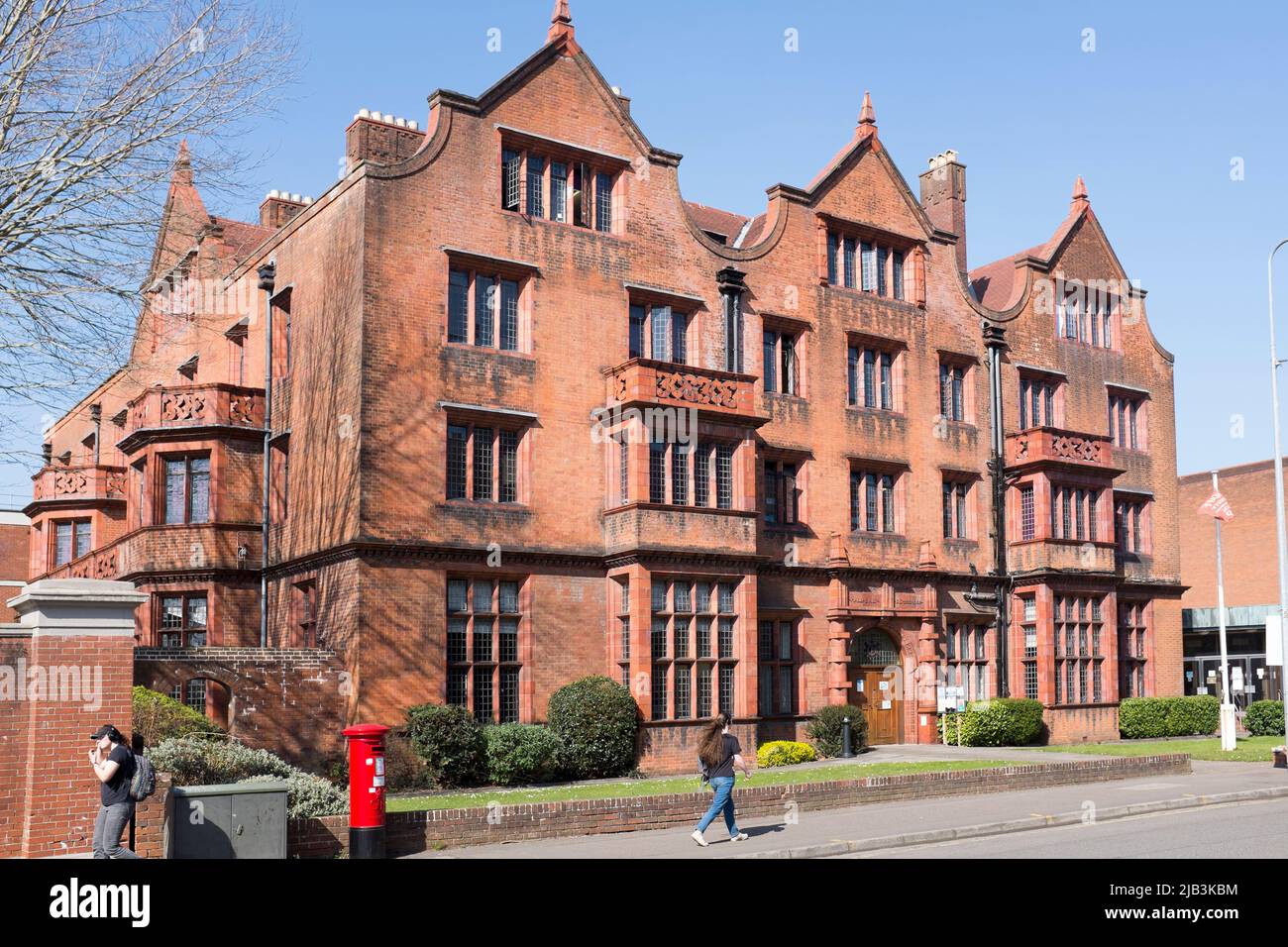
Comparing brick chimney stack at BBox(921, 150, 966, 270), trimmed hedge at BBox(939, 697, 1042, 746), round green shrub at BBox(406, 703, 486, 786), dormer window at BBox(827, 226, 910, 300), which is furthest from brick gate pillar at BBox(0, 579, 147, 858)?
brick chimney stack at BBox(921, 150, 966, 270)

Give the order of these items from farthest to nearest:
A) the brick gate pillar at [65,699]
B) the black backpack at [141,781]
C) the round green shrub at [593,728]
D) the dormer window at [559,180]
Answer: the dormer window at [559,180] < the round green shrub at [593,728] < the brick gate pillar at [65,699] < the black backpack at [141,781]

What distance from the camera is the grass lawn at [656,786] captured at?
21016mm

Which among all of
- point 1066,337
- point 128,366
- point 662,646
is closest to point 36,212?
point 128,366

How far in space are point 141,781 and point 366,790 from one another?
9.78 ft

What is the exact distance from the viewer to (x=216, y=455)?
93.9ft

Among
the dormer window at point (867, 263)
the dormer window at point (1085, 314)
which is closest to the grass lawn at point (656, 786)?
A: the dormer window at point (867, 263)

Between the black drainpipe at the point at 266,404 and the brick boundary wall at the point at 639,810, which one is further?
the black drainpipe at the point at 266,404

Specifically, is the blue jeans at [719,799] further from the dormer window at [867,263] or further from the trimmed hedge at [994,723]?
the dormer window at [867,263]

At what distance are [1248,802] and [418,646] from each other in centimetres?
1512

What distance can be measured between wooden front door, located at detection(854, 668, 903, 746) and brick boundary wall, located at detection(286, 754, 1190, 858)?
26.3 ft

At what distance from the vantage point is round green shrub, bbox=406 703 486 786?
23.7 meters

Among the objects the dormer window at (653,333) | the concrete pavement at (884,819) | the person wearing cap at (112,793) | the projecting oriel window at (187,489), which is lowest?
the concrete pavement at (884,819)

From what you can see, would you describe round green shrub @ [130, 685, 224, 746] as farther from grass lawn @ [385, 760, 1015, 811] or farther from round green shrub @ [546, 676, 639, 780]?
round green shrub @ [546, 676, 639, 780]

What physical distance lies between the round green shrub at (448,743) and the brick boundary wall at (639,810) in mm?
6149
